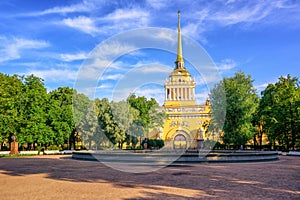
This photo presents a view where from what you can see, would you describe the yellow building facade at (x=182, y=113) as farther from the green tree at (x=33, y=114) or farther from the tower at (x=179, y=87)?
the green tree at (x=33, y=114)

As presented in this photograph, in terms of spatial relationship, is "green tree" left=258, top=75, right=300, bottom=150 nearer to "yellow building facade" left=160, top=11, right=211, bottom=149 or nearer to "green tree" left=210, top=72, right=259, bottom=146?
"green tree" left=210, top=72, right=259, bottom=146

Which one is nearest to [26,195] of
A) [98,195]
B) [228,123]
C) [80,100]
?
[98,195]

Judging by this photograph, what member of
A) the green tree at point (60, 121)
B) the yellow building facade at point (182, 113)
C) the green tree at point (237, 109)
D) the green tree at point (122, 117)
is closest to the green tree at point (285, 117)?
the green tree at point (237, 109)

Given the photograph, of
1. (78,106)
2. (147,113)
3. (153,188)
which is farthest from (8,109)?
(153,188)

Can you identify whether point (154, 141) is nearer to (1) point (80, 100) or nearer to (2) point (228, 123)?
(1) point (80, 100)

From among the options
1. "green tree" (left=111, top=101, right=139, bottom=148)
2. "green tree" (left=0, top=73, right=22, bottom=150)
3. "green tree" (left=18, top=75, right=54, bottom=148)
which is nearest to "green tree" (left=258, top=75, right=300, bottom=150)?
"green tree" (left=111, top=101, right=139, bottom=148)

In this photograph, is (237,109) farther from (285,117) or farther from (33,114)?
(33,114)

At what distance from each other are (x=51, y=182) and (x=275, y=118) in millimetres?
35613

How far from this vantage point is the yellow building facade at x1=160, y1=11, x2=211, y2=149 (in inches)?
2717

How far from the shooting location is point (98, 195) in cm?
1083

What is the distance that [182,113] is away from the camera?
75.8 metres

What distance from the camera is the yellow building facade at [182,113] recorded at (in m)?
69.0

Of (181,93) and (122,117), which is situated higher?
(181,93)

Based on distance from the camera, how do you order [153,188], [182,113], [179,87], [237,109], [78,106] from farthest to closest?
1. [179,87]
2. [182,113]
3. [78,106]
4. [237,109]
5. [153,188]
